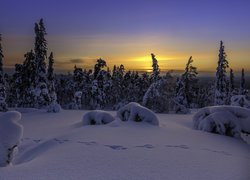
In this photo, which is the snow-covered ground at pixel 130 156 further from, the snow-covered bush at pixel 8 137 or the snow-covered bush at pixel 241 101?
the snow-covered bush at pixel 241 101

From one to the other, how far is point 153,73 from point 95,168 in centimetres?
3687

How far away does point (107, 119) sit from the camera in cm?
1510

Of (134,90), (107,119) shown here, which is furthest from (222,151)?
(134,90)

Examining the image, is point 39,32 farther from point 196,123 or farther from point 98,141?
point 98,141

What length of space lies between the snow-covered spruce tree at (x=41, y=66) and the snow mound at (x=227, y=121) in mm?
28902

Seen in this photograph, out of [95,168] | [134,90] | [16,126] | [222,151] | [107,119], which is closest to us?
[95,168]

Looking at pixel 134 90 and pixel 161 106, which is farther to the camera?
pixel 134 90

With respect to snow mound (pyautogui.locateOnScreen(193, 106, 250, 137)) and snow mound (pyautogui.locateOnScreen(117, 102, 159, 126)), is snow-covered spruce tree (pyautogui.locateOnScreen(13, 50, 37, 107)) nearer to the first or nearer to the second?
snow mound (pyautogui.locateOnScreen(117, 102, 159, 126))

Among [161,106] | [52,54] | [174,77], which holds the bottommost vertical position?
[161,106]

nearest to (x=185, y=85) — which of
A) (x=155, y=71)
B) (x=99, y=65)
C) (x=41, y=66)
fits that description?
(x=155, y=71)

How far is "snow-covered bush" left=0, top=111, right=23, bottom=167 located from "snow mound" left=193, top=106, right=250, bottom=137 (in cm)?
859

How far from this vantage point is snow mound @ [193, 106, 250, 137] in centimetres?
1397

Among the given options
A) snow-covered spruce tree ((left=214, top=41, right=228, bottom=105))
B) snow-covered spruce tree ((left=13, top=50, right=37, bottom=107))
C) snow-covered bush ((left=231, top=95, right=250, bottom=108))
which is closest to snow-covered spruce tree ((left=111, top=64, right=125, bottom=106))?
snow-covered spruce tree ((left=13, top=50, right=37, bottom=107))

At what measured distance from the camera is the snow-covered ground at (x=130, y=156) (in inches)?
271
